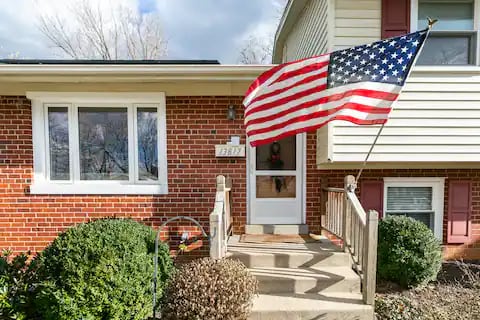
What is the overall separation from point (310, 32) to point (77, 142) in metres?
4.68

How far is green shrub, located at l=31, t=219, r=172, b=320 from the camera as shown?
2.74 m

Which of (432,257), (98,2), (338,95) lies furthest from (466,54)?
(98,2)

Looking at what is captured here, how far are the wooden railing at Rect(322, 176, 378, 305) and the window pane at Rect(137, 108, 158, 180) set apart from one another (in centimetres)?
293

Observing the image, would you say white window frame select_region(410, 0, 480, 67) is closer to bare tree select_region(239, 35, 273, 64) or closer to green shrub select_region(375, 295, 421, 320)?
green shrub select_region(375, 295, 421, 320)

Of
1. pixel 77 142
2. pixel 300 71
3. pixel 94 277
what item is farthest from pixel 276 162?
pixel 77 142

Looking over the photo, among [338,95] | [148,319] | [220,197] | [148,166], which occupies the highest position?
[338,95]

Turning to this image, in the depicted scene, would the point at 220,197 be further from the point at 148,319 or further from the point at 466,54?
the point at 466,54

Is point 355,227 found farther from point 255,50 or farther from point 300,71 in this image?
point 255,50

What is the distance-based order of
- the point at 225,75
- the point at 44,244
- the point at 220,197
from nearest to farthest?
the point at 220,197 < the point at 225,75 < the point at 44,244

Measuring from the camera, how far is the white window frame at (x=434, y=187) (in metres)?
4.80

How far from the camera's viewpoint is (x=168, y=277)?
11.5 feet

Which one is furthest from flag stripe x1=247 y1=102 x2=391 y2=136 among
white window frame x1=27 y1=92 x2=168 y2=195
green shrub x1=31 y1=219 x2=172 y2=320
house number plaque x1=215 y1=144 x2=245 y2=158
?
green shrub x1=31 y1=219 x2=172 y2=320

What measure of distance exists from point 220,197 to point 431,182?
3.73m

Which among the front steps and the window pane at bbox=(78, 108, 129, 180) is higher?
the window pane at bbox=(78, 108, 129, 180)
